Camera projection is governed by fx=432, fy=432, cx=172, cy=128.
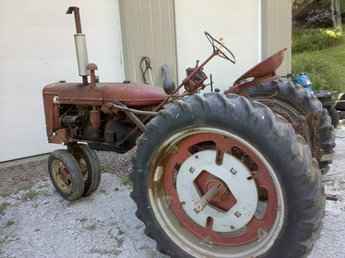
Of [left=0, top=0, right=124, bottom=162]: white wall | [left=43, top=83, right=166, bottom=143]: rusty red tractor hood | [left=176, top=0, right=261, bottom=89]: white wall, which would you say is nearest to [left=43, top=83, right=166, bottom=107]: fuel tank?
[left=43, top=83, right=166, bottom=143]: rusty red tractor hood

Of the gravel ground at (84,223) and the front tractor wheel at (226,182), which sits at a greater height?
the front tractor wheel at (226,182)

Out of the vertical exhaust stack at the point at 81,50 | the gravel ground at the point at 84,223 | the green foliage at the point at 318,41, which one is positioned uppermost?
the vertical exhaust stack at the point at 81,50

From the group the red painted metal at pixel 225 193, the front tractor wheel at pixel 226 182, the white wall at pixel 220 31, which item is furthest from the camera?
the white wall at pixel 220 31

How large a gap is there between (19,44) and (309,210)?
→ 12.5 ft

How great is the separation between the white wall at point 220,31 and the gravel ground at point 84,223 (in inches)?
101

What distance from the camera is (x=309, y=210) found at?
195cm

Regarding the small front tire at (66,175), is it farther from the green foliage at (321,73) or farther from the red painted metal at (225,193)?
the green foliage at (321,73)

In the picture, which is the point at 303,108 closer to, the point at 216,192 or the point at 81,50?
the point at 216,192

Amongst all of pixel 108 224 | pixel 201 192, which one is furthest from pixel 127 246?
pixel 201 192

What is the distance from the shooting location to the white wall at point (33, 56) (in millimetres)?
4676

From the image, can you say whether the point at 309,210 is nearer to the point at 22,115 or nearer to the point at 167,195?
the point at 167,195

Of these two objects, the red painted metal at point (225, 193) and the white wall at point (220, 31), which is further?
the white wall at point (220, 31)

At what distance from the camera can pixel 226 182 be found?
2.24 m

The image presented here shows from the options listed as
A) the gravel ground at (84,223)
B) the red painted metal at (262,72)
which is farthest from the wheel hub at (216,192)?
the red painted metal at (262,72)
